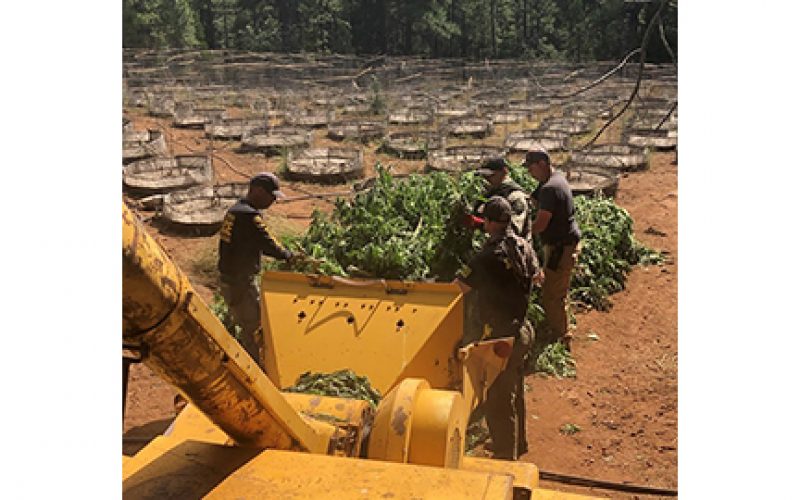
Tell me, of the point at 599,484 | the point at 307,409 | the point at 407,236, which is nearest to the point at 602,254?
the point at 407,236

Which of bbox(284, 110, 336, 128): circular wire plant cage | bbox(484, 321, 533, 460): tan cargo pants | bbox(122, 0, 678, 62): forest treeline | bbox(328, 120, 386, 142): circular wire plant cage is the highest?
bbox(122, 0, 678, 62): forest treeline

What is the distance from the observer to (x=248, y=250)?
6.14m

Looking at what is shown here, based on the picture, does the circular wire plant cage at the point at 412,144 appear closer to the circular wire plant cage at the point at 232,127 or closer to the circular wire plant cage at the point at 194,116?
the circular wire plant cage at the point at 232,127

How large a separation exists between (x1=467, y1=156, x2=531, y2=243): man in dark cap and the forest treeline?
1894cm

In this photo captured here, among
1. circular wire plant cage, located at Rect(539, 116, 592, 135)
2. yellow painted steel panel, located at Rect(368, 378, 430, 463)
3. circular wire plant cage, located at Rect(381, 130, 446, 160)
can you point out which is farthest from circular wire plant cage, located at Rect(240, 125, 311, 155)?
yellow painted steel panel, located at Rect(368, 378, 430, 463)

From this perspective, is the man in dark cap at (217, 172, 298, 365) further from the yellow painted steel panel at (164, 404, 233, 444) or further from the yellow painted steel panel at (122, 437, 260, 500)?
the yellow painted steel panel at (122, 437, 260, 500)

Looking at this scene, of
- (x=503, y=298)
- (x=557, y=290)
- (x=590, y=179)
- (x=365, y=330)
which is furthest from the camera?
(x=590, y=179)

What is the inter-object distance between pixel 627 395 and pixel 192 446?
5.01m

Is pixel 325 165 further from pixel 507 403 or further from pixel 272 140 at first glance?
pixel 507 403

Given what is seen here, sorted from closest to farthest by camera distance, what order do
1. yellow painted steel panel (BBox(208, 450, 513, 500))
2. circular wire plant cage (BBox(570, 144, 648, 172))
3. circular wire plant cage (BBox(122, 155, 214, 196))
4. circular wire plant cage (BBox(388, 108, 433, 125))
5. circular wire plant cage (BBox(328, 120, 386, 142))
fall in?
yellow painted steel panel (BBox(208, 450, 513, 500)), circular wire plant cage (BBox(122, 155, 214, 196)), circular wire plant cage (BBox(570, 144, 648, 172)), circular wire plant cage (BBox(328, 120, 386, 142)), circular wire plant cage (BBox(388, 108, 433, 125))

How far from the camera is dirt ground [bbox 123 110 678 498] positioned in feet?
19.4

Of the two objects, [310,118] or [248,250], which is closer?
[248,250]

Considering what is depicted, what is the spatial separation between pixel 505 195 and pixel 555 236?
2.23 ft

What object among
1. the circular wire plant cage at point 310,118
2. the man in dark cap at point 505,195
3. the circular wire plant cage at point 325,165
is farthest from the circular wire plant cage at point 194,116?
the man in dark cap at point 505,195
